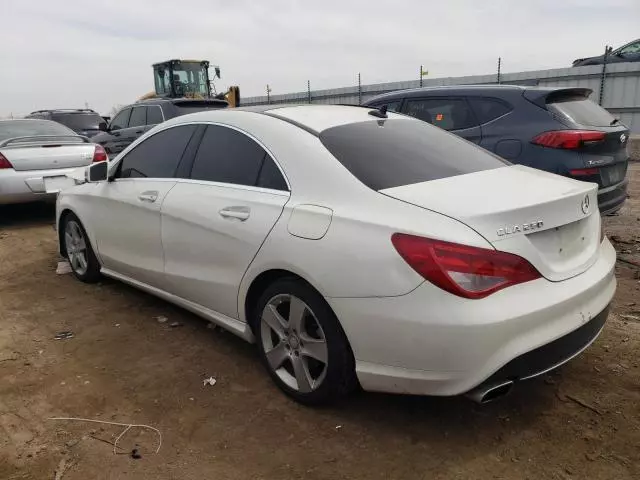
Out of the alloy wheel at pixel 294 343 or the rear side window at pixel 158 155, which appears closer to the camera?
the alloy wheel at pixel 294 343

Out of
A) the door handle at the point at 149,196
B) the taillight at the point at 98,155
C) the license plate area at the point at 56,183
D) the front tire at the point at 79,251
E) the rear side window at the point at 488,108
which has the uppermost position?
the rear side window at the point at 488,108

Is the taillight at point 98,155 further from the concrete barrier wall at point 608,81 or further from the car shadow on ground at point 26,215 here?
the concrete barrier wall at point 608,81

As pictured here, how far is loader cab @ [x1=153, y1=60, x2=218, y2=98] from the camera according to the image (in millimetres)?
18266

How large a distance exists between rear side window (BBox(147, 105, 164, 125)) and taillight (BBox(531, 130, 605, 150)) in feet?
23.8

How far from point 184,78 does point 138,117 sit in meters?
8.61

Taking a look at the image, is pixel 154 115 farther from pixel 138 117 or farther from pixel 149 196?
pixel 149 196

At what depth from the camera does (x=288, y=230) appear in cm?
260

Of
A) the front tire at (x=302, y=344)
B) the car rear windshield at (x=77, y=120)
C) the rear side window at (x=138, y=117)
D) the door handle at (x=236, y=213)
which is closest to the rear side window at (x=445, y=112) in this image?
the door handle at (x=236, y=213)

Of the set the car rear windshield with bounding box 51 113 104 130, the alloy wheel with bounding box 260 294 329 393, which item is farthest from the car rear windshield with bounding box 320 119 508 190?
the car rear windshield with bounding box 51 113 104 130

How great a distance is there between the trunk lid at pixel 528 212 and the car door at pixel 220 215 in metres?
0.73

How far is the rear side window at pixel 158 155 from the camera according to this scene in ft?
12.0

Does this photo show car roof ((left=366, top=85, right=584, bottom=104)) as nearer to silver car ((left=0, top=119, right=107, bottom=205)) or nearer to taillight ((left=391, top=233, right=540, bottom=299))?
taillight ((left=391, top=233, right=540, bottom=299))

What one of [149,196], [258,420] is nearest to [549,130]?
[149,196]

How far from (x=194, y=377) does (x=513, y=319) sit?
1891mm
